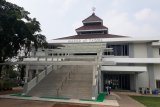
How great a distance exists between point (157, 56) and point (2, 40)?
21828mm

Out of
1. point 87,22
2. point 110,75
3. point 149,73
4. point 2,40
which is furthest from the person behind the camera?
point 87,22

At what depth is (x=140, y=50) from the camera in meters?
29.9

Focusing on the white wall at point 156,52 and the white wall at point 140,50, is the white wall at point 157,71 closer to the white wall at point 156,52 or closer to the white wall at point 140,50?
the white wall at point 156,52

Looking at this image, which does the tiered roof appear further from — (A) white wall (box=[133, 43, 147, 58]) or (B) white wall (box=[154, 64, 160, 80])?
(B) white wall (box=[154, 64, 160, 80])

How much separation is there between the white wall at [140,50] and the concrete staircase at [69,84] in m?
9.32

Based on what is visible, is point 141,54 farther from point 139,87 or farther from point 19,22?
point 19,22

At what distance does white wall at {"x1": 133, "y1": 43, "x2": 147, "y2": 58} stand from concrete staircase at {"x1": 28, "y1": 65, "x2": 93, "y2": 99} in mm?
9321

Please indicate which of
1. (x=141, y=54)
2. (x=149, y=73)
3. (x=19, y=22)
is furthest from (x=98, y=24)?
(x=19, y=22)

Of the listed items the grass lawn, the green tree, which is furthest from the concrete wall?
the green tree

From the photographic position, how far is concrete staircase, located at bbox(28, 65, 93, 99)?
61.8ft

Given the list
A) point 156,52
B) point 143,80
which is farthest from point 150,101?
point 156,52

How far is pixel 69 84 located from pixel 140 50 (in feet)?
46.8

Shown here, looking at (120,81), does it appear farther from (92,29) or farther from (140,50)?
(92,29)

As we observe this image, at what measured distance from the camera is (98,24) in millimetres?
36844
